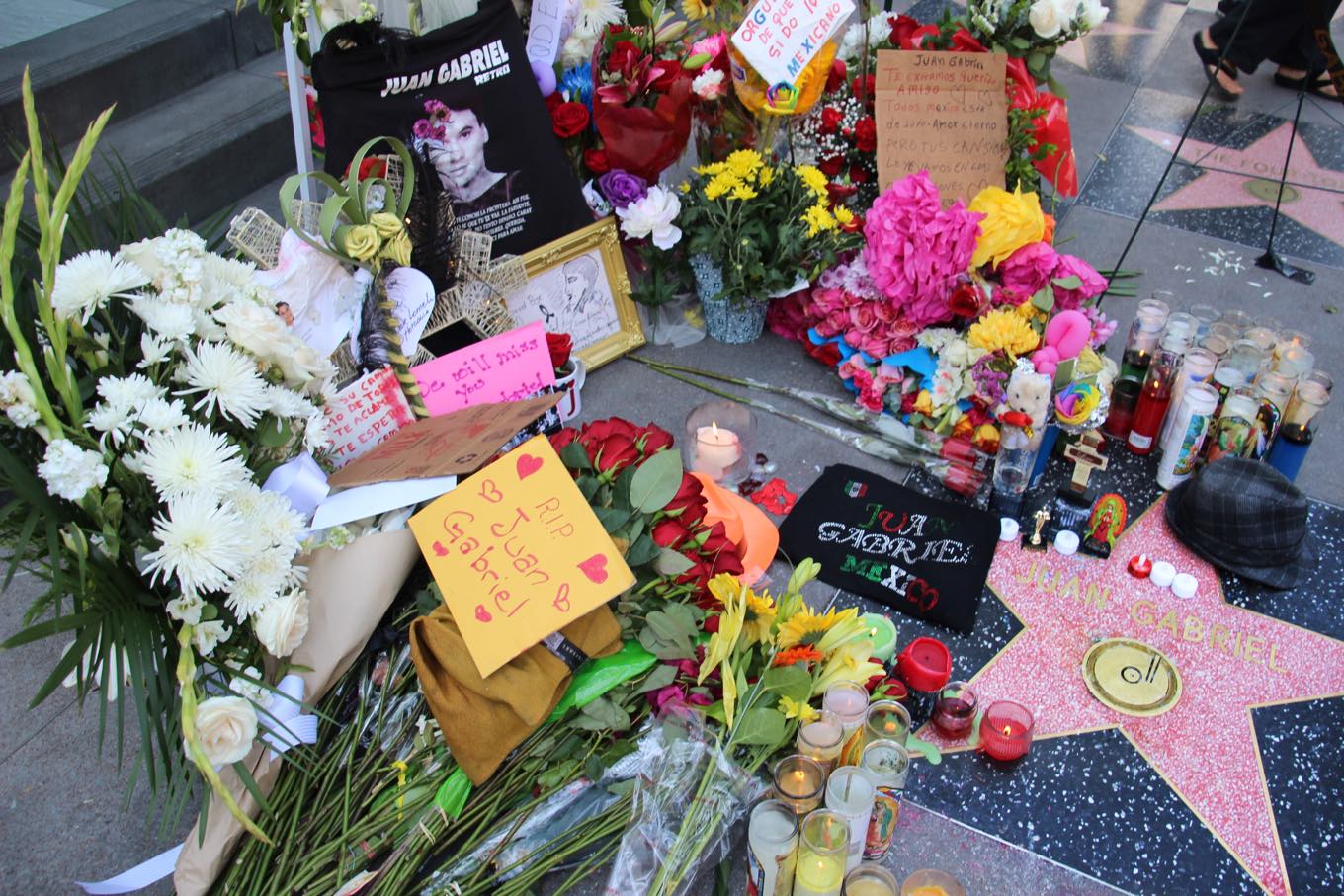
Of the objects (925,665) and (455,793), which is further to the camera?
(925,665)

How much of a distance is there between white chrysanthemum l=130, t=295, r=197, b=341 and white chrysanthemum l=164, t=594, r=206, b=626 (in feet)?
1.25

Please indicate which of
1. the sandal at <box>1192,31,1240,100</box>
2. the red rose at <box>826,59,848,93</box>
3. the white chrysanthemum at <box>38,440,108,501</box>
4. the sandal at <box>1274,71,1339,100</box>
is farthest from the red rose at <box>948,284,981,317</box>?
the sandal at <box>1274,71,1339,100</box>

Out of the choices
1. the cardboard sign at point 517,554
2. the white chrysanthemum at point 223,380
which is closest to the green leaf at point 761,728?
the cardboard sign at point 517,554

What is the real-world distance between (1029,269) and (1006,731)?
1194 mm

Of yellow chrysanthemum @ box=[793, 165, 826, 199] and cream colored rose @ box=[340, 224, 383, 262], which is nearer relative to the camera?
cream colored rose @ box=[340, 224, 383, 262]

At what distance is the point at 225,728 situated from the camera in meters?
1.32

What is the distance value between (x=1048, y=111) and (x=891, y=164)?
0.52 metres

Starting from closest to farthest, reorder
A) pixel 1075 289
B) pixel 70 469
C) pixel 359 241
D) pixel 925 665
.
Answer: pixel 70 469, pixel 925 665, pixel 359 241, pixel 1075 289

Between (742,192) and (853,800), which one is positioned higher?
(742,192)

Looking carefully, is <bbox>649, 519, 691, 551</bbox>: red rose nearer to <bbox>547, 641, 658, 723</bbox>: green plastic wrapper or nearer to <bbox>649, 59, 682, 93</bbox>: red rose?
<bbox>547, 641, 658, 723</bbox>: green plastic wrapper

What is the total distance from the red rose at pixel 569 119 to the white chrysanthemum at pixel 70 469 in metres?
1.55

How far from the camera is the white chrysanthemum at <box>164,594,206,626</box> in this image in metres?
1.34

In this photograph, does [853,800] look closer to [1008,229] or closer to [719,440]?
[719,440]

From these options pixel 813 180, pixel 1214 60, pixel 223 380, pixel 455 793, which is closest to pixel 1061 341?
pixel 813 180
